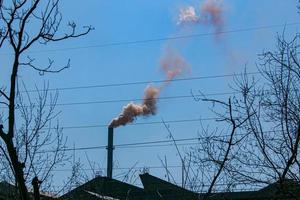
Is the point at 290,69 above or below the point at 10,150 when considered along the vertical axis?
above

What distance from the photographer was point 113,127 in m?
32.0

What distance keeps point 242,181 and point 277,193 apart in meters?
0.90

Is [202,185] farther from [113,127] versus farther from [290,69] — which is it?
[113,127]

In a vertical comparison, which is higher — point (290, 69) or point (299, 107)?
point (290, 69)

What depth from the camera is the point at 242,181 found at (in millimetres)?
8438

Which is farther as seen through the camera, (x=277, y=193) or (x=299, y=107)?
(x=299, y=107)

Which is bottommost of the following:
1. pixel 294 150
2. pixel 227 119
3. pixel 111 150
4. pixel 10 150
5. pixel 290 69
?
pixel 10 150

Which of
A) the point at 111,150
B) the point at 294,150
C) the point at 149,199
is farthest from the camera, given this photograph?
the point at 111,150

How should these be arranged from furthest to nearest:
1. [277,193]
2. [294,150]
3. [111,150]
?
1. [111,150]
2. [277,193]
3. [294,150]

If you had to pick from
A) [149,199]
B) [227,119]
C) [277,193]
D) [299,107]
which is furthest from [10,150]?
[149,199]

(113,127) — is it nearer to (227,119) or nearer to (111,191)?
(111,191)

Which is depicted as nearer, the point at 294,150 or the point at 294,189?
the point at 294,150

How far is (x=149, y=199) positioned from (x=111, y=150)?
13.0m

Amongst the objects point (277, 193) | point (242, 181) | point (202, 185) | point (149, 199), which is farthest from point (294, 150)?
point (149, 199)
